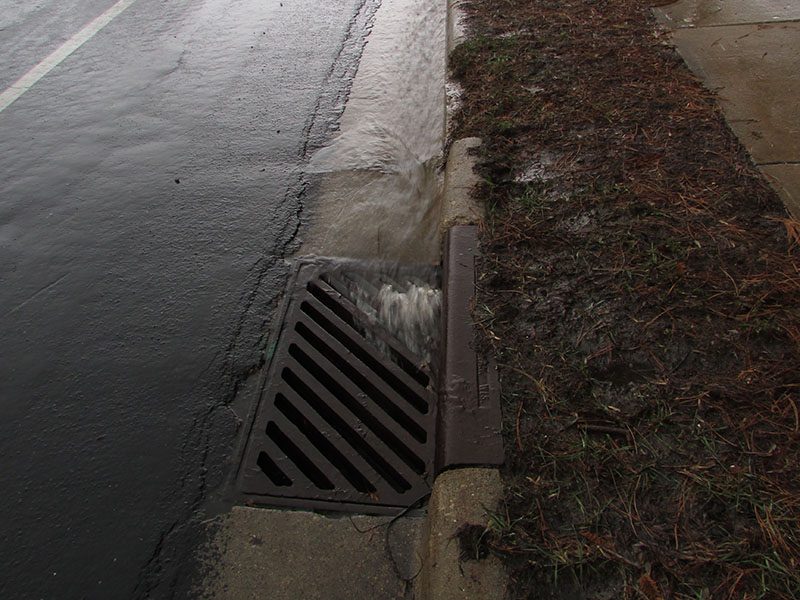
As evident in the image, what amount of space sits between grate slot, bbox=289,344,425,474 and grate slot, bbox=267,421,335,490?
10.1 inches

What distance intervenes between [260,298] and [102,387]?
803 mm

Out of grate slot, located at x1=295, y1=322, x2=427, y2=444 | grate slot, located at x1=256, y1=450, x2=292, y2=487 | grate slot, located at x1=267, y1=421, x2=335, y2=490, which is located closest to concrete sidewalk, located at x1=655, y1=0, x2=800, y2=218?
grate slot, located at x1=295, y1=322, x2=427, y2=444

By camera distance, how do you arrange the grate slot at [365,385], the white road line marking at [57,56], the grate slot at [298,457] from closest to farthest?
the grate slot at [298,457]
the grate slot at [365,385]
the white road line marking at [57,56]

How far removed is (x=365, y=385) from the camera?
99.3 inches

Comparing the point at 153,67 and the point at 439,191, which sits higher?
the point at 153,67

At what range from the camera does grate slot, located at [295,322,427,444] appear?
2.33 metres

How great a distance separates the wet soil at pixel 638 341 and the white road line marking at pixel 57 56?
375 centimetres

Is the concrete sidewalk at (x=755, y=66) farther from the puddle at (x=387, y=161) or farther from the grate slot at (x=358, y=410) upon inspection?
the grate slot at (x=358, y=410)

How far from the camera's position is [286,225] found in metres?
3.43

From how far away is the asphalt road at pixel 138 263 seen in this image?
6.94 feet

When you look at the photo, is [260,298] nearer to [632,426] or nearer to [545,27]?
[632,426]

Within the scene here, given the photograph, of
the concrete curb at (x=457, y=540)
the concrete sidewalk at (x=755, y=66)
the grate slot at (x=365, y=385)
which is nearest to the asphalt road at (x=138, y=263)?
the grate slot at (x=365, y=385)

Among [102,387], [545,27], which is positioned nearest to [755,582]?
[102,387]

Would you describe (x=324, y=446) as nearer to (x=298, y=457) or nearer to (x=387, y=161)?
(x=298, y=457)
